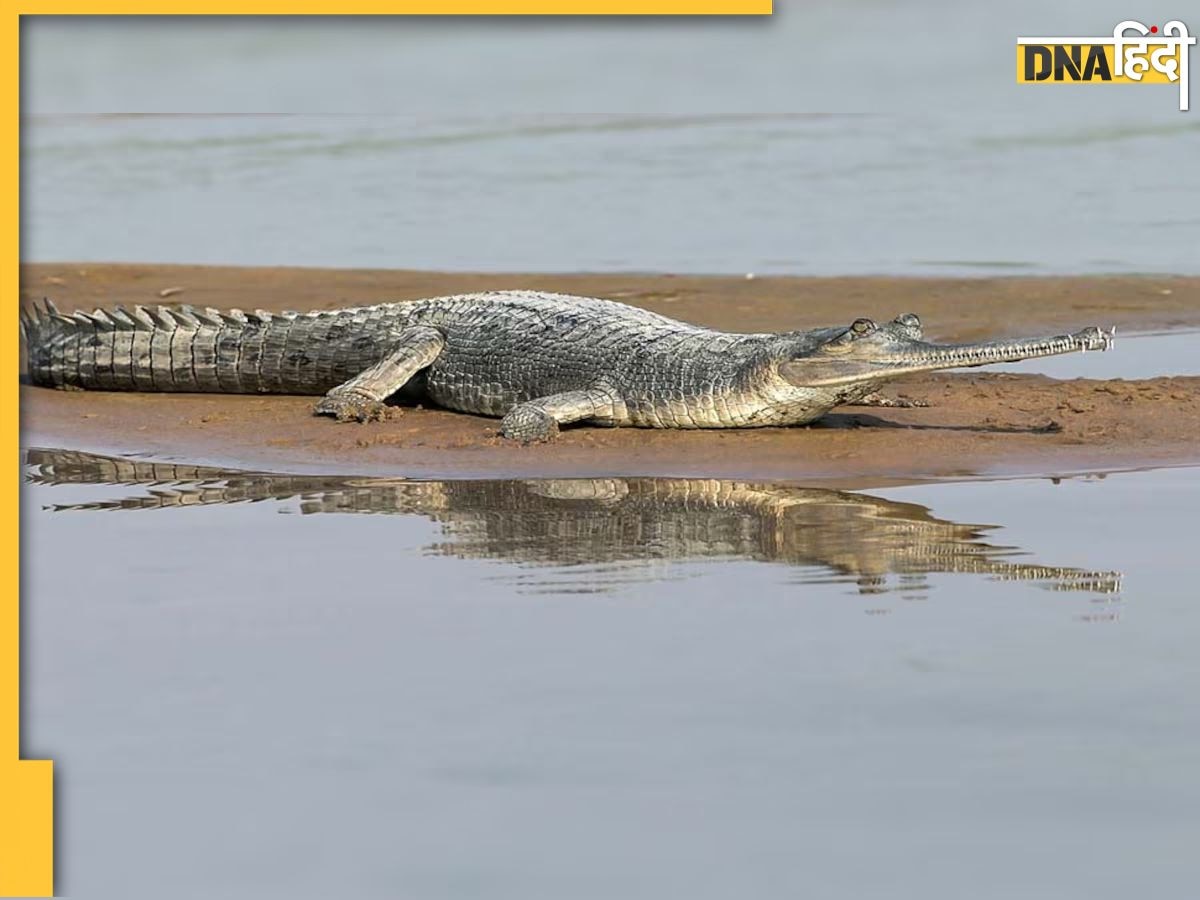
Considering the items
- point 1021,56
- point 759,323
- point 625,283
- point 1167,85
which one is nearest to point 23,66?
point 759,323

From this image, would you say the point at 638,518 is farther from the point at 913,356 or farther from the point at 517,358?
the point at 517,358

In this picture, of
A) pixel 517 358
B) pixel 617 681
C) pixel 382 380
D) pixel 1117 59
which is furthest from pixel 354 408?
pixel 1117 59

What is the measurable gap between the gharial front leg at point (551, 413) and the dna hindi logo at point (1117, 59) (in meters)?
15.2

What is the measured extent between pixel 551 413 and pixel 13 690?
5.89 metres

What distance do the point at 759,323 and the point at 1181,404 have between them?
4.24 meters

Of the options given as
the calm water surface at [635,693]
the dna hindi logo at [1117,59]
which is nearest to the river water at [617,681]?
the calm water surface at [635,693]

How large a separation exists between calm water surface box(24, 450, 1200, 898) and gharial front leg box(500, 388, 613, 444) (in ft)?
4.92

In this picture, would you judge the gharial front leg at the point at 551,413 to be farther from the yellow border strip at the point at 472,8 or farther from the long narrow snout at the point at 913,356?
the yellow border strip at the point at 472,8

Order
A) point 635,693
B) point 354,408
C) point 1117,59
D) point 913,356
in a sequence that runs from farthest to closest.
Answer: point 1117,59 < point 354,408 < point 913,356 < point 635,693

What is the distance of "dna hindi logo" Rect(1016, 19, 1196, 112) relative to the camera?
83.6 ft

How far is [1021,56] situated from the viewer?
30047 millimetres

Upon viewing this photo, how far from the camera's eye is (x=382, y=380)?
1072 cm

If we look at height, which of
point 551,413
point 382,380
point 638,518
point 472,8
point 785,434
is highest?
point 472,8

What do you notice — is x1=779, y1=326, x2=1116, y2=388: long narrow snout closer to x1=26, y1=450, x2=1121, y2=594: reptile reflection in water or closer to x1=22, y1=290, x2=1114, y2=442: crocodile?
x1=22, y1=290, x2=1114, y2=442: crocodile
